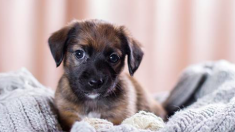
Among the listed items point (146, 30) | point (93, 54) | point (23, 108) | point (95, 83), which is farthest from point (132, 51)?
point (146, 30)

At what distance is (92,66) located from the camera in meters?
1.73

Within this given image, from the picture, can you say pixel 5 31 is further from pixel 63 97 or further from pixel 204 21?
pixel 204 21

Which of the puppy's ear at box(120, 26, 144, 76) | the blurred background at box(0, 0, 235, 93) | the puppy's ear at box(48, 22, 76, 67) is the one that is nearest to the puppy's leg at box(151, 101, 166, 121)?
the puppy's ear at box(120, 26, 144, 76)

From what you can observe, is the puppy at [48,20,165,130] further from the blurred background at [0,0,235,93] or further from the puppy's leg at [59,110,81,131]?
the blurred background at [0,0,235,93]

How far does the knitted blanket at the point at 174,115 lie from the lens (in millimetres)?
1306

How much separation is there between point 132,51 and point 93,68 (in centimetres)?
27

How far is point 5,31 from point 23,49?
0.21m

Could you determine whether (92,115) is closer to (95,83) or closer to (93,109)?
(93,109)

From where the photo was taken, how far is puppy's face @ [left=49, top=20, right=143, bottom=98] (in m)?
1.71

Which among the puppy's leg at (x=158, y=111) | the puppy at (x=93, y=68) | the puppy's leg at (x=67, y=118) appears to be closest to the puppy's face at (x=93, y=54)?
the puppy at (x=93, y=68)

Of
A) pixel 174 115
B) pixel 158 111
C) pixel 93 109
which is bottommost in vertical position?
pixel 158 111

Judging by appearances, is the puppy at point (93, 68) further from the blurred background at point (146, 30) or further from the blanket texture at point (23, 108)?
the blurred background at point (146, 30)

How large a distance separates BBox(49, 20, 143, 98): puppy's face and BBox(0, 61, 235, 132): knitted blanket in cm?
22

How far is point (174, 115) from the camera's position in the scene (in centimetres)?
147
